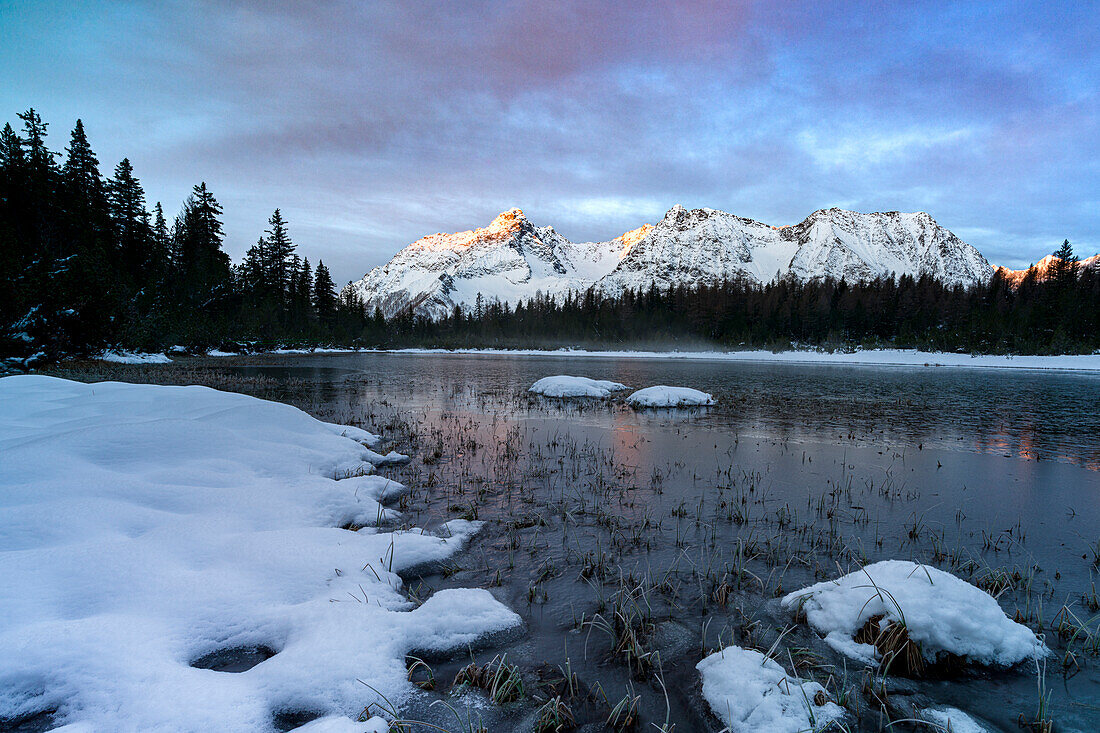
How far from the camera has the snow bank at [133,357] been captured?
31.2 metres

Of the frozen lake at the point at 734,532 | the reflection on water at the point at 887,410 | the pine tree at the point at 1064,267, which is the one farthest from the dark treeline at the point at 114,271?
the pine tree at the point at 1064,267

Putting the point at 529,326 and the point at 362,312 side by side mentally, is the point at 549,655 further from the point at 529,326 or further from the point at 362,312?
the point at 529,326

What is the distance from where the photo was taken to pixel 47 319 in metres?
25.2

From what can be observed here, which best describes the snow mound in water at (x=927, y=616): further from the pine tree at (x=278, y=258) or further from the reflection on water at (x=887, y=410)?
the pine tree at (x=278, y=258)

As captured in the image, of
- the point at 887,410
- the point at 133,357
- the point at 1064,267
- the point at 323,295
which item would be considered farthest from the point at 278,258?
the point at 1064,267

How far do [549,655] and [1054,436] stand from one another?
58.8ft

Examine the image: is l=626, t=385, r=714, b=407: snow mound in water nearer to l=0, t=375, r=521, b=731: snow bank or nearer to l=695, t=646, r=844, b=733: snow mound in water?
l=0, t=375, r=521, b=731: snow bank

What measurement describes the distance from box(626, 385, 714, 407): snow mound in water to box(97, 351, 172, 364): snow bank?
1369 inches

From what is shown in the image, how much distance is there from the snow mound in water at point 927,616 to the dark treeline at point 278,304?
113 ft

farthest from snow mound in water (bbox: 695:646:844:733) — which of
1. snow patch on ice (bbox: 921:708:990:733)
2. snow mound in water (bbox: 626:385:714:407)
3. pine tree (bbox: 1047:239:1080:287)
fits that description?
pine tree (bbox: 1047:239:1080:287)

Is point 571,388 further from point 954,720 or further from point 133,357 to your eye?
point 133,357

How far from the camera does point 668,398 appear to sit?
19.2 m

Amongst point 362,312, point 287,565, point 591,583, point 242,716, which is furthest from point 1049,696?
point 362,312

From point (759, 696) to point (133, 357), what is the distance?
4447 cm
